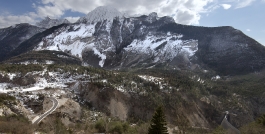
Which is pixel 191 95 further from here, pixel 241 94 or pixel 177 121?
pixel 241 94

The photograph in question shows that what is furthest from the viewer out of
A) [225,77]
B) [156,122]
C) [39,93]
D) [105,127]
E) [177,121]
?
[225,77]

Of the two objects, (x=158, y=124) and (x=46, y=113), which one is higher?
(x=158, y=124)

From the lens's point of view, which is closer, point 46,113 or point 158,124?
point 158,124

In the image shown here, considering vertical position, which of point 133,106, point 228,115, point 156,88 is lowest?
point 228,115

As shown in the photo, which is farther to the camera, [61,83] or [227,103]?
[227,103]

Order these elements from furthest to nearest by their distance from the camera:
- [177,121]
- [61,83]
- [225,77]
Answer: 1. [225,77]
2. [61,83]
3. [177,121]

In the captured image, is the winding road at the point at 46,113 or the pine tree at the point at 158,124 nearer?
the pine tree at the point at 158,124

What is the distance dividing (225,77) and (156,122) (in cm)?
16155

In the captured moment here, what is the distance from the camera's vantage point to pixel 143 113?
279 ft

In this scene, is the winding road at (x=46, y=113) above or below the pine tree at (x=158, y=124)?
below

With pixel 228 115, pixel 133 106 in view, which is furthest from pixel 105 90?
pixel 228 115

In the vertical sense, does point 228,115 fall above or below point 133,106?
below

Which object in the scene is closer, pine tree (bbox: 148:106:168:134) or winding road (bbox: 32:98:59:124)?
pine tree (bbox: 148:106:168:134)

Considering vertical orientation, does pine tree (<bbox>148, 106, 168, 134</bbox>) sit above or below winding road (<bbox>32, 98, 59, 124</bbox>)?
above
